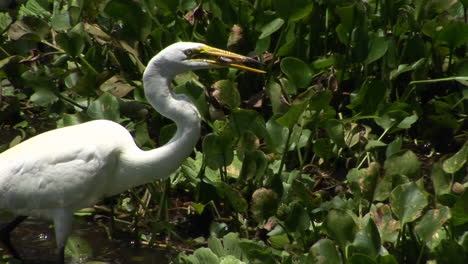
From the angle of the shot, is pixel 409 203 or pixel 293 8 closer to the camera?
pixel 409 203

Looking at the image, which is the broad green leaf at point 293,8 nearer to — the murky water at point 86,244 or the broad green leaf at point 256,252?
the murky water at point 86,244

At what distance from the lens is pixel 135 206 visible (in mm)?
5398

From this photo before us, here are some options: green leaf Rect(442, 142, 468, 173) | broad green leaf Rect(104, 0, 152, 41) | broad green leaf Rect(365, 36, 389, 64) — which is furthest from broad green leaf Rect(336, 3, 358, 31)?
green leaf Rect(442, 142, 468, 173)

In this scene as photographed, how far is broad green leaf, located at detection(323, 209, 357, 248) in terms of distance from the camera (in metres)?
4.09

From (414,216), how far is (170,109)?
128 centimetres

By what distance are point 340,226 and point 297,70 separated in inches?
58.6

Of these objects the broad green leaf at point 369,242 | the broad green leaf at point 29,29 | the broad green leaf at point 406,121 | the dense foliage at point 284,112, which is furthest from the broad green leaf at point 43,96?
the broad green leaf at point 369,242

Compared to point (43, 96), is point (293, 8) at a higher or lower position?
higher

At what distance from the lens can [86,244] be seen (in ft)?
15.8

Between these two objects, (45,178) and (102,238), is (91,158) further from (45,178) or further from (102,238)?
(102,238)

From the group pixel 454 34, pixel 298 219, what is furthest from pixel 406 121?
pixel 298 219

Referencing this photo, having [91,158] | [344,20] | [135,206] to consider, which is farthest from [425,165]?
[91,158]

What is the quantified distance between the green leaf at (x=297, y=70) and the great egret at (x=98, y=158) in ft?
2.05

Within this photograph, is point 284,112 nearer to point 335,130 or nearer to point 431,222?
point 335,130
